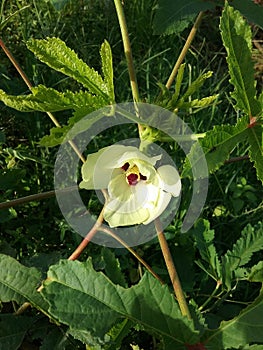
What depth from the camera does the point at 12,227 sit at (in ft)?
5.42

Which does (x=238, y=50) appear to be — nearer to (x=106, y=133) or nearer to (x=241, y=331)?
(x=241, y=331)

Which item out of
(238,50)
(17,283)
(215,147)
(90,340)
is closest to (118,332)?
(90,340)

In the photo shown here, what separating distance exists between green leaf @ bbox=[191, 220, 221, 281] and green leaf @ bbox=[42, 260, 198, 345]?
0.54 metres

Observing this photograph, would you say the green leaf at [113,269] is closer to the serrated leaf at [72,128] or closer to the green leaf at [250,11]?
the serrated leaf at [72,128]

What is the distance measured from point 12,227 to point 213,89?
2.84 ft

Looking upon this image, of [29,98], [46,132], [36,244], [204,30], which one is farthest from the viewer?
[204,30]

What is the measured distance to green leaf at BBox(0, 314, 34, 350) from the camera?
99 centimetres

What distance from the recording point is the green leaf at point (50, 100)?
776 millimetres

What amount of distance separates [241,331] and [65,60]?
1.36 ft

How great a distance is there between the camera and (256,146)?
809 millimetres

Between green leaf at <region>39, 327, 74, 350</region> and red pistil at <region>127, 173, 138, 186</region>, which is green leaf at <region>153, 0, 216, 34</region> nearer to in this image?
red pistil at <region>127, 173, 138, 186</region>

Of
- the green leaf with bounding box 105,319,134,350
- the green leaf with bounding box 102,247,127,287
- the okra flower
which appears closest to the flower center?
the okra flower

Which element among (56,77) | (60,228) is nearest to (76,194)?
(60,228)

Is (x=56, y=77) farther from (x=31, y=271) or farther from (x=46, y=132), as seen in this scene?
(x=31, y=271)
